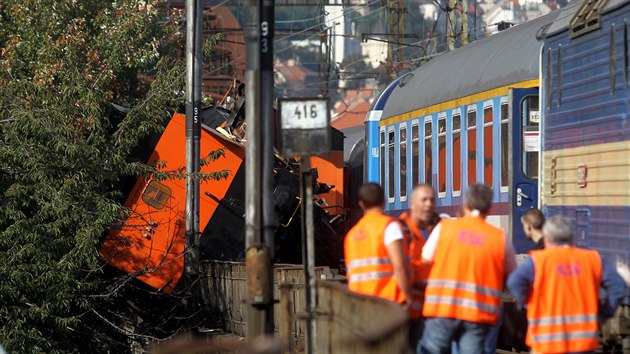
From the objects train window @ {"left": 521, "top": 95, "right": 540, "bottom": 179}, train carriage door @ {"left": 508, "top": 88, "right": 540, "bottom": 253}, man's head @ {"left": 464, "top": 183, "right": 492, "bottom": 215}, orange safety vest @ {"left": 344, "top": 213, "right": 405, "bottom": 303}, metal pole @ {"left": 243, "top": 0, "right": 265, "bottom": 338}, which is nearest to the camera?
man's head @ {"left": 464, "top": 183, "right": 492, "bottom": 215}

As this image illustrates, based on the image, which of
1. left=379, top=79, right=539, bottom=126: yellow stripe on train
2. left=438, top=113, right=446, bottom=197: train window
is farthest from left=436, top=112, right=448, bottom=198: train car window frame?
left=379, top=79, right=539, bottom=126: yellow stripe on train

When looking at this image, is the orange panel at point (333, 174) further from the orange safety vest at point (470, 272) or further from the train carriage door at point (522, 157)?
the orange safety vest at point (470, 272)

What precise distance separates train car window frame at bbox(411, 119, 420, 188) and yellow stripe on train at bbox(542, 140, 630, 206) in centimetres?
653

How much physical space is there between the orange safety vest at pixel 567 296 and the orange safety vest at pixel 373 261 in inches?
42.9

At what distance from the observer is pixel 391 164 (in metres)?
23.0

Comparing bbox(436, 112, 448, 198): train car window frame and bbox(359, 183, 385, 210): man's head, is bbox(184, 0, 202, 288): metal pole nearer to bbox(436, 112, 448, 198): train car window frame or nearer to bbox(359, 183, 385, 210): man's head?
bbox(436, 112, 448, 198): train car window frame

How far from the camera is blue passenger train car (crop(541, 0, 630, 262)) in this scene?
39.8 feet

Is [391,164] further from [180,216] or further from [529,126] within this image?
[529,126]

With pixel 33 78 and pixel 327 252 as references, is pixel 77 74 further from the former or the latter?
pixel 327 252

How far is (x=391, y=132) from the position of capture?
75.0ft

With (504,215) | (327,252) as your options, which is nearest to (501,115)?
→ (504,215)

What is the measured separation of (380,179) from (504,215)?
23.6 ft

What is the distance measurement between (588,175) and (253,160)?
3.67 meters

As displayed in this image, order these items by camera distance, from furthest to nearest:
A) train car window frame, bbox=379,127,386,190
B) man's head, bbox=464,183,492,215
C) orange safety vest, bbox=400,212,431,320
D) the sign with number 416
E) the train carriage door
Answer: train car window frame, bbox=379,127,386,190
the train carriage door
the sign with number 416
orange safety vest, bbox=400,212,431,320
man's head, bbox=464,183,492,215
